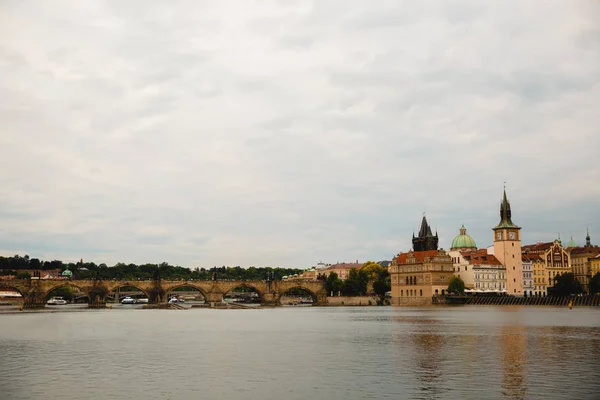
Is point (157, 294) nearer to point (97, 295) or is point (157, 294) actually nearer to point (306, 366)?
point (97, 295)

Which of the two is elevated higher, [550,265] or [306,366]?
[550,265]

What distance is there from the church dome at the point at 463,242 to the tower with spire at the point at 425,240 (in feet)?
20.1

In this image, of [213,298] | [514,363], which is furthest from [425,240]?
[514,363]

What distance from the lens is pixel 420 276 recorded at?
169 m

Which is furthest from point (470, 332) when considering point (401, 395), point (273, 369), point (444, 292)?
point (444, 292)

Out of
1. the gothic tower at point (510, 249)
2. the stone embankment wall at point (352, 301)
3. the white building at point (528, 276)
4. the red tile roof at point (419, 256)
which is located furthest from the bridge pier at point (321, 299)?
the white building at point (528, 276)

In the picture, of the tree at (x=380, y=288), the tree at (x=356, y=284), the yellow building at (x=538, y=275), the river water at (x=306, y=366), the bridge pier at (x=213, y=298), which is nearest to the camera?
the river water at (x=306, y=366)

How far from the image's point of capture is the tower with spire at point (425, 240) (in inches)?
7495

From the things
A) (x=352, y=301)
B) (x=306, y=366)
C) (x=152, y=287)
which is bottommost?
(x=306, y=366)

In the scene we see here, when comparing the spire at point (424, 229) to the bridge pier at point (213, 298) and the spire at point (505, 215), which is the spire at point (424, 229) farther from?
the bridge pier at point (213, 298)

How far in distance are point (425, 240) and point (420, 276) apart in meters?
25.2

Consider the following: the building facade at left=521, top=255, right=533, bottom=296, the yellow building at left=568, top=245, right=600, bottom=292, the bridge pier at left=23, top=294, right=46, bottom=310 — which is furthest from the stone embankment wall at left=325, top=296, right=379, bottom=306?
the bridge pier at left=23, top=294, right=46, bottom=310

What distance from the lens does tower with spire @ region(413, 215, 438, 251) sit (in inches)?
7495

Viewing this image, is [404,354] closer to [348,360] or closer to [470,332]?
[348,360]
